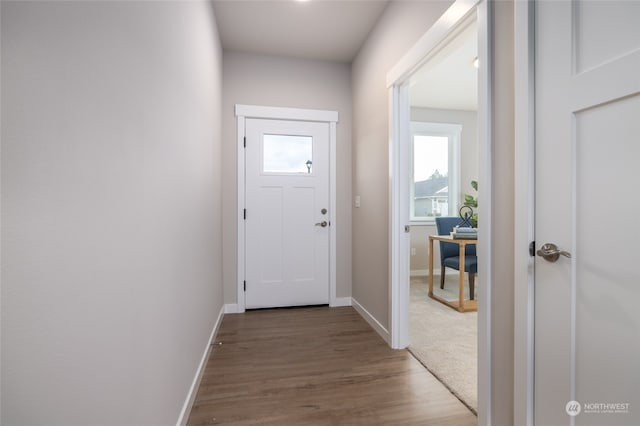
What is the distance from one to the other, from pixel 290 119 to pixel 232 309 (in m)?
2.12

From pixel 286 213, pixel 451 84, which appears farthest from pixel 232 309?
pixel 451 84

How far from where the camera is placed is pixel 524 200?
110 centimetres

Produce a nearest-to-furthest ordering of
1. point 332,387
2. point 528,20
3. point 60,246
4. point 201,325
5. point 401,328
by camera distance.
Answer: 1. point 60,246
2. point 528,20
3. point 332,387
4. point 201,325
5. point 401,328

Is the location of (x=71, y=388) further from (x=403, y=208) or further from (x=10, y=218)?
(x=403, y=208)

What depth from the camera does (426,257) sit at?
4613 mm

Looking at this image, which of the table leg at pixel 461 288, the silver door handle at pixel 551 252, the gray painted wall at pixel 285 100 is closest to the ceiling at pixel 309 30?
the gray painted wall at pixel 285 100

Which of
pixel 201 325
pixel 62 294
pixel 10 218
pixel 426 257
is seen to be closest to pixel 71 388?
pixel 62 294

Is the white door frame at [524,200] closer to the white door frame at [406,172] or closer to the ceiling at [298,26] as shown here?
the white door frame at [406,172]

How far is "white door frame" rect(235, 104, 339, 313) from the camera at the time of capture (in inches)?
117

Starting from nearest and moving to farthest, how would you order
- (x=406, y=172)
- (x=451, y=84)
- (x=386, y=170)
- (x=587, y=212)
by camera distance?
(x=587, y=212) < (x=406, y=172) < (x=386, y=170) < (x=451, y=84)

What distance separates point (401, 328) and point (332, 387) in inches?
29.2

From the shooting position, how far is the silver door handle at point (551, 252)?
3.23 ft

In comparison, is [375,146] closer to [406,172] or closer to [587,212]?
[406,172]

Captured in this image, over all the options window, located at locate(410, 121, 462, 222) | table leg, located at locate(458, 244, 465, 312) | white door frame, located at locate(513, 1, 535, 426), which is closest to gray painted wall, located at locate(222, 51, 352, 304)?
table leg, located at locate(458, 244, 465, 312)
